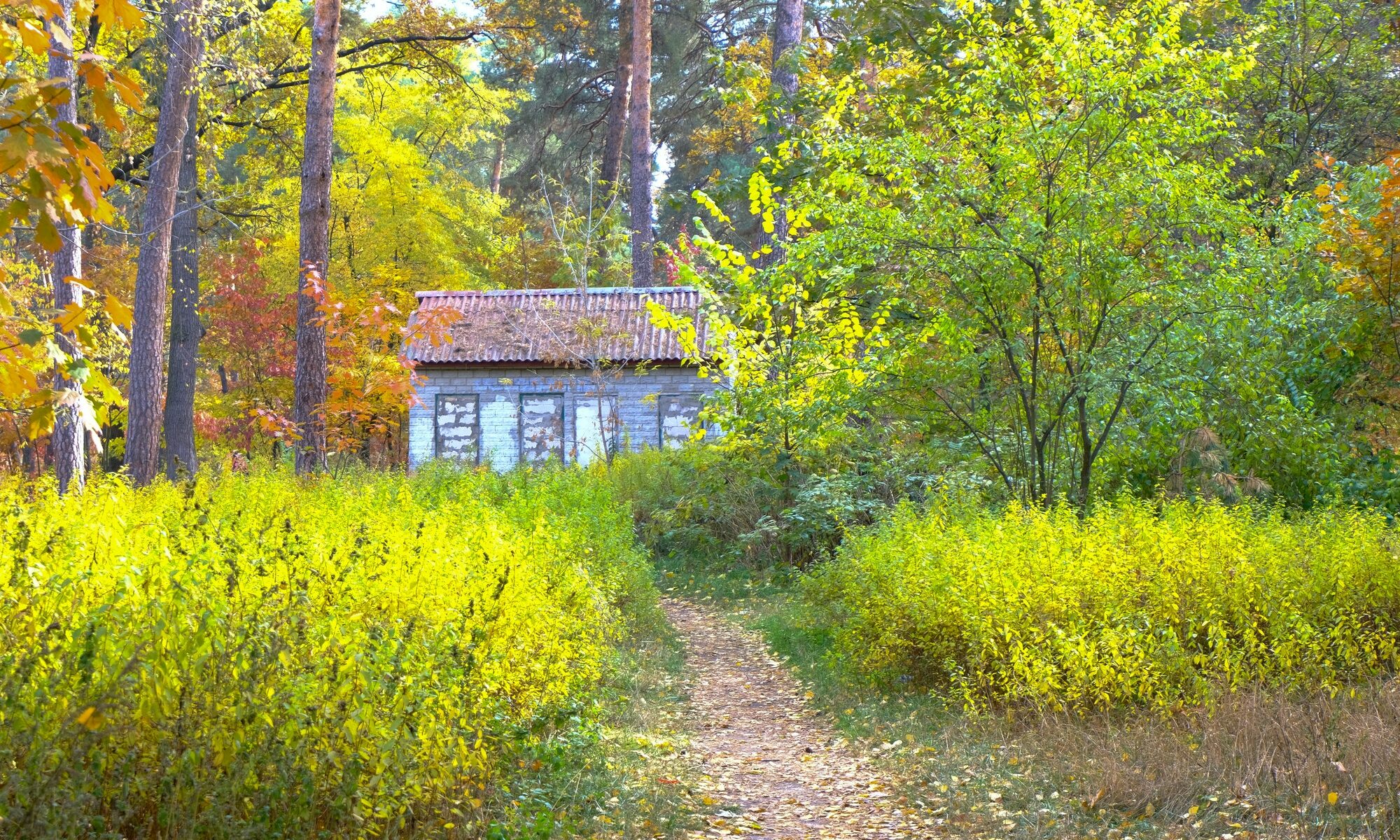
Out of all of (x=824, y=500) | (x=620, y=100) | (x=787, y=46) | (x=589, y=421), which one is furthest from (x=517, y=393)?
(x=824, y=500)

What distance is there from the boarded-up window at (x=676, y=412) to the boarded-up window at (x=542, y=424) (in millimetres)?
2019

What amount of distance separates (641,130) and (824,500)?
13.0m

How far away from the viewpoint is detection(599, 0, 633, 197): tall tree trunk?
2666 cm

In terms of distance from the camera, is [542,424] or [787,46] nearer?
[787,46]

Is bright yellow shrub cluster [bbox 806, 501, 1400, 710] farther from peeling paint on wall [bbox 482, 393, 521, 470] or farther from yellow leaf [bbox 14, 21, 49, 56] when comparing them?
peeling paint on wall [bbox 482, 393, 521, 470]

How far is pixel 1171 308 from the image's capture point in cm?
923

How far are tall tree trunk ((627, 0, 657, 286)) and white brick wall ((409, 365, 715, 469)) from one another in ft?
10.2

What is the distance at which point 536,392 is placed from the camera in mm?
23219

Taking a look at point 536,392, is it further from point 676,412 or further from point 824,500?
point 824,500

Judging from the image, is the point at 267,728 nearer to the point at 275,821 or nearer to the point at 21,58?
the point at 275,821

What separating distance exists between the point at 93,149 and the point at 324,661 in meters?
1.77

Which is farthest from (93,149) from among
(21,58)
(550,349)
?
(550,349)

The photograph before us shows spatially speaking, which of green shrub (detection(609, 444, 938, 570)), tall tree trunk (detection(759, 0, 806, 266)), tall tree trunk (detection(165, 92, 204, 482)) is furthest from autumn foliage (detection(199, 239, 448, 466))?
tall tree trunk (detection(759, 0, 806, 266))

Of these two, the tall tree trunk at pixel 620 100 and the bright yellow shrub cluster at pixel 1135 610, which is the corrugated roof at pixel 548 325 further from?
the bright yellow shrub cluster at pixel 1135 610
